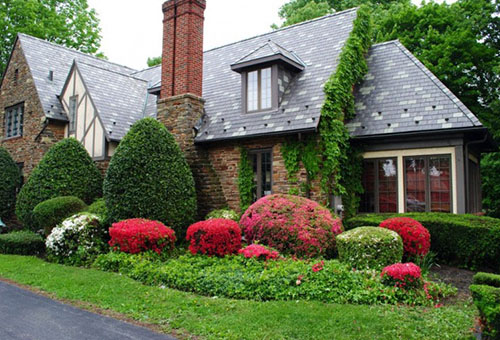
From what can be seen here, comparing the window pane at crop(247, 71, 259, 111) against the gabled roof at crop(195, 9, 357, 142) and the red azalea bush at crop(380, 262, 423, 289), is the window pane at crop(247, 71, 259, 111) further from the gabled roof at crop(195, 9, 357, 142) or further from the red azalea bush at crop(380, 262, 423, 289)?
the red azalea bush at crop(380, 262, 423, 289)

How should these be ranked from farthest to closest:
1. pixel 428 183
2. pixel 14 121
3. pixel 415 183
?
1. pixel 14 121
2. pixel 415 183
3. pixel 428 183

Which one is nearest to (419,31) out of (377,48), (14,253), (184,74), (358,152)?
(377,48)

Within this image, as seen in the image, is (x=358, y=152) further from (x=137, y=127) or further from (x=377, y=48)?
(x=137, y=127)


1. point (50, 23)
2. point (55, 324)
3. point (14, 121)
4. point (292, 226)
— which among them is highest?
point (50, 23)

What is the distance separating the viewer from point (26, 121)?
16.7m

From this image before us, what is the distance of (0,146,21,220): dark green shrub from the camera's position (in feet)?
51.9

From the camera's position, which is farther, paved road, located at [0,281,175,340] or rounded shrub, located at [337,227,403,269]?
rounded shrub, located at [337,227,403,269]

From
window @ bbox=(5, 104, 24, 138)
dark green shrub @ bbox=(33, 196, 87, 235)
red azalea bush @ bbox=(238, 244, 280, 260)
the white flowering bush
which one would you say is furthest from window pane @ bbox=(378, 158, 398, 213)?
window @ bbox=(5, 104, 24, 138)

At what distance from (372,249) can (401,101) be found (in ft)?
19.6

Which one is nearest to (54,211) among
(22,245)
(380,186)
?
(22,245)

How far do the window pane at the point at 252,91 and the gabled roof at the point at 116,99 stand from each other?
4.84 m

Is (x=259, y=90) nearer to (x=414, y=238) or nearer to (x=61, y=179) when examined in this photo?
(x=414, y=238)

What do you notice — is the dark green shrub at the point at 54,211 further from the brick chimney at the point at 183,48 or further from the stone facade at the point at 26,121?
the stone facade at the point at 26,121

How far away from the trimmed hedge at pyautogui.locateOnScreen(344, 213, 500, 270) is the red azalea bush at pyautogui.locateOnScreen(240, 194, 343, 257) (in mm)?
2151
